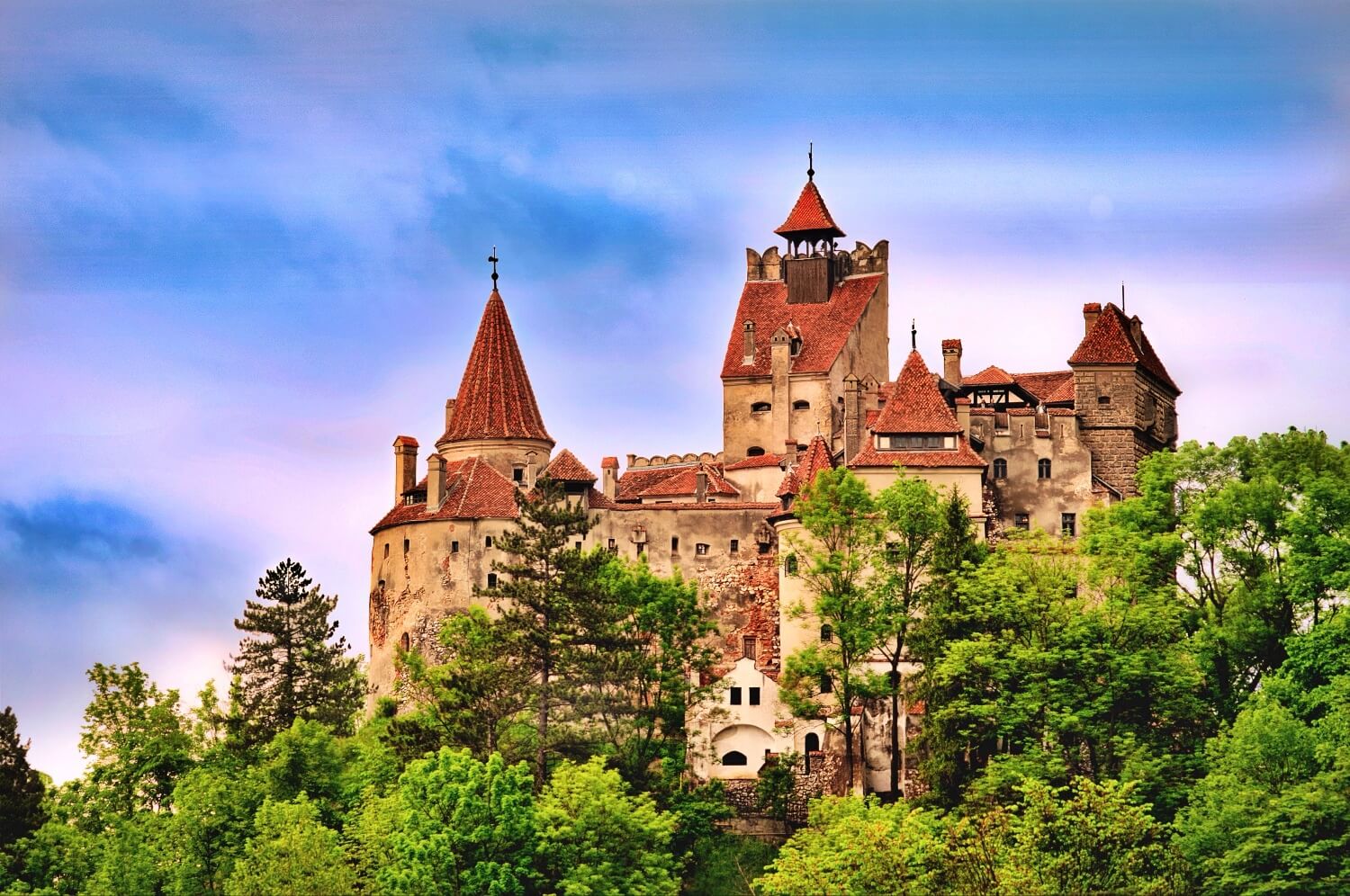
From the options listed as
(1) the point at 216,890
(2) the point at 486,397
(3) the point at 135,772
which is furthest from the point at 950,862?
(2) the point at 486,397

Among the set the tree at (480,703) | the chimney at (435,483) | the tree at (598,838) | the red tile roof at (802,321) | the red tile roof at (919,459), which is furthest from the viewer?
the red tile roof at (802,321)

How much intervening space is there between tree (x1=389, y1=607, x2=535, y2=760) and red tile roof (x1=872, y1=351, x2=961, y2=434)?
15865 millimetres

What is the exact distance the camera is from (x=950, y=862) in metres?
73.5

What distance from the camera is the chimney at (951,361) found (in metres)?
103

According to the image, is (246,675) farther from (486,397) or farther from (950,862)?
(950,862)

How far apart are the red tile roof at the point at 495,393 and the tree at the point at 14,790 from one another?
2488cm

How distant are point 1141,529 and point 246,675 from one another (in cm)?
3068

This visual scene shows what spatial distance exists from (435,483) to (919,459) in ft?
62.6

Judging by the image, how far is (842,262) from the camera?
112 m

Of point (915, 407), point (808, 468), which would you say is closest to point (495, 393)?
point (808, 468)

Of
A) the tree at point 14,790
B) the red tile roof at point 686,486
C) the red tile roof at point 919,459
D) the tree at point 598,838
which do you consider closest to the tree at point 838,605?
the red tile roof at point 919,459

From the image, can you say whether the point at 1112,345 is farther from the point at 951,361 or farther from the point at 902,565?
the point at 902,565

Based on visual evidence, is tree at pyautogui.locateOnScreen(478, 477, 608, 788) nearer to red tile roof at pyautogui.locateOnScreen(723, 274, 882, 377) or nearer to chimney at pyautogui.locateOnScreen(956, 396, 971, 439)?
chimney at pyautogui.locateOnScreen(956, 396, 971, 439)

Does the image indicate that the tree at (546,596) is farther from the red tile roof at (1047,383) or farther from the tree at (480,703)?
the red tile roof at (1047,383)
